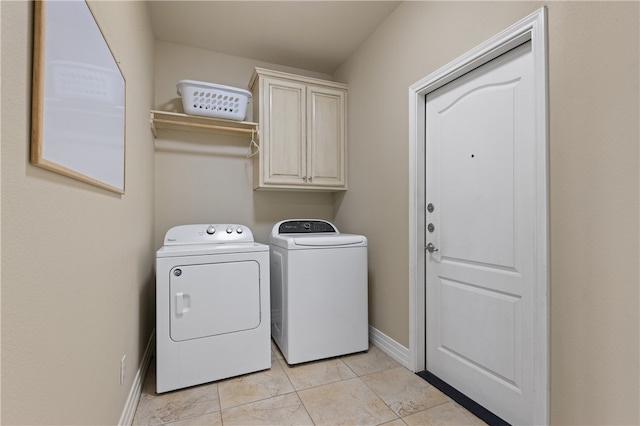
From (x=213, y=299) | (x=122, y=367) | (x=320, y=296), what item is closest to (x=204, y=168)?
(x=213, y=299)

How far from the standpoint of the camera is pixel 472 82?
1768mm

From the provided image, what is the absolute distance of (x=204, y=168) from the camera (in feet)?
9.19

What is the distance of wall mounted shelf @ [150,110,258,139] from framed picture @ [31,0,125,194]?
3.98ft

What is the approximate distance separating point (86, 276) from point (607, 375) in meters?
1.86

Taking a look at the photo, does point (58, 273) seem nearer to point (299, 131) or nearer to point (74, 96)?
point (74, 96)

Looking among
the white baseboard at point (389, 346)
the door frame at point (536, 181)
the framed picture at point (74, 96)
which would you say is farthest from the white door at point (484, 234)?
the framed picture at point (74, 96)

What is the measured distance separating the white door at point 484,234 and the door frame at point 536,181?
0.05 meters

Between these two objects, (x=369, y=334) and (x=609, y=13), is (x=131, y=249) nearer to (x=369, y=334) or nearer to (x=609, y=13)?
(x=369, y=334)

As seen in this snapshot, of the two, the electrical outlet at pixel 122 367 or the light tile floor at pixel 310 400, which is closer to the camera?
the electrical outlet at pixel 122 367

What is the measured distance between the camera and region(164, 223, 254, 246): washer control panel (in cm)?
233

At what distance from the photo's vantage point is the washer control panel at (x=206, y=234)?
2.33 metres

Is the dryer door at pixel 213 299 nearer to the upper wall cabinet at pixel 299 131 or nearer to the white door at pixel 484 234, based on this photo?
the upper wall cabinet at pixel 299 131

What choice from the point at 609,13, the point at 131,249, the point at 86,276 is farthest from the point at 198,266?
the point at 609,13

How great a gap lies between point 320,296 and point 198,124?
1.70 metres
